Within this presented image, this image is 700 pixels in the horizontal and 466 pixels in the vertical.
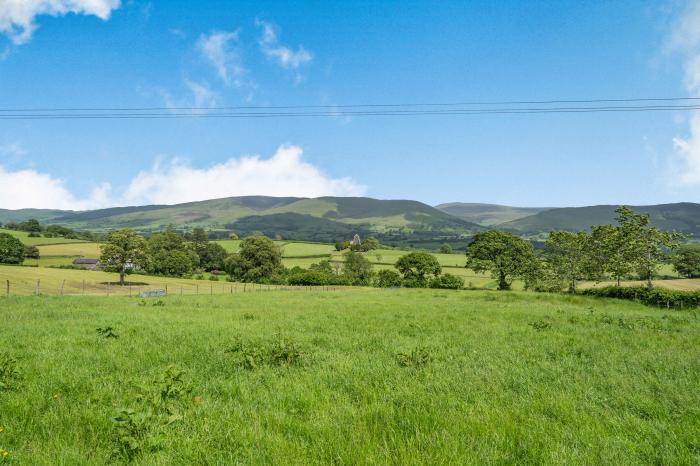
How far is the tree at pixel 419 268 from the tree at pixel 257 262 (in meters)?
35.9

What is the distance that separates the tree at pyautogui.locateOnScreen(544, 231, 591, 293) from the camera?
7462cm

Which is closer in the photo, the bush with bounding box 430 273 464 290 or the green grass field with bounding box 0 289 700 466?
the green grass field with bounding box 0 289 700 466

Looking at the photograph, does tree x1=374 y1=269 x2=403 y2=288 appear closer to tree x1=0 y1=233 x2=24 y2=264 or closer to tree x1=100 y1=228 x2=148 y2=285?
tree x1=100 y1=228 x2=148 y2=285

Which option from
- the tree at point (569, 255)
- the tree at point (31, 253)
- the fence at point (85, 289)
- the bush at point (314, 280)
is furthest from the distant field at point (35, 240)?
the tree at point (569, 255)

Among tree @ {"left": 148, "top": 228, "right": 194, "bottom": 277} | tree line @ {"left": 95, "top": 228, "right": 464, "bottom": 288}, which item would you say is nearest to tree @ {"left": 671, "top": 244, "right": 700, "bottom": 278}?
tree line @ {"left": 95, "top": 228, "right": 464, "bottom": 288}

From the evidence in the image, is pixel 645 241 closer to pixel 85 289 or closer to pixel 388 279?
pixel 388 279

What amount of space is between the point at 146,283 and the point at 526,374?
304 ft

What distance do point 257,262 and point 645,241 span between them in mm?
88645

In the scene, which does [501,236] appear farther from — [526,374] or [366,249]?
[366,249]

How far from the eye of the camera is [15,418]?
6.29 m

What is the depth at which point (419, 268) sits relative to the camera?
104 meters

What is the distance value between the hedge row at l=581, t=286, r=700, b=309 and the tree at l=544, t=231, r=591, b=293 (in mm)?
21289

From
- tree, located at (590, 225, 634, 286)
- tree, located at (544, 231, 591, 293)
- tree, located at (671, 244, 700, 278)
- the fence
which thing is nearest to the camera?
the fence

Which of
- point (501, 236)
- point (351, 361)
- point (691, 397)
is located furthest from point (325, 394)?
point (501, 236)
